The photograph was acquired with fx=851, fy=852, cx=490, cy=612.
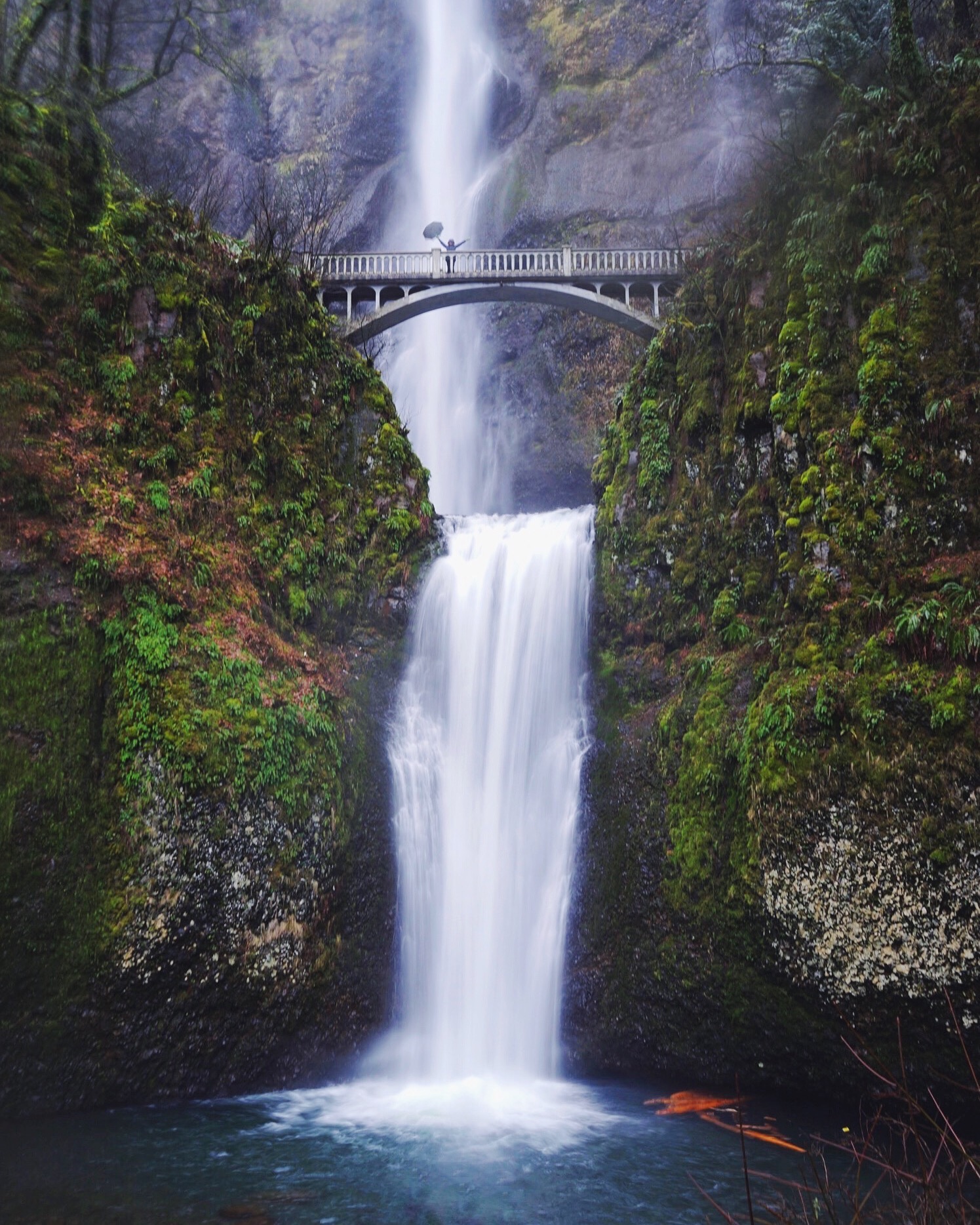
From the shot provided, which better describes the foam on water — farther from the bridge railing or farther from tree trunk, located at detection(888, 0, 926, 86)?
the bridge railing

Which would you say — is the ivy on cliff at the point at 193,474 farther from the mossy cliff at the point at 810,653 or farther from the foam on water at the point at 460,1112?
the mossy cliff at the point at 810,653

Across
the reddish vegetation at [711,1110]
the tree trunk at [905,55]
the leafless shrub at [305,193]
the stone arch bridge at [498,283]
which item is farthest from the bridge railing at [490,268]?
the reddish vegetation at [711,1110]

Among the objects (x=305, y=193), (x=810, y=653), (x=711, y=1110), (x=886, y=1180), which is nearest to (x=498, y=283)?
(x=305, y=193)

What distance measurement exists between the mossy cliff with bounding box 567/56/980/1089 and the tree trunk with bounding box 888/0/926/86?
34cm

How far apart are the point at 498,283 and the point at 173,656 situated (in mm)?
13994

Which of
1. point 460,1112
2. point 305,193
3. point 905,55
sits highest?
point 305,193

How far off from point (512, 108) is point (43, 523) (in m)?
27.4

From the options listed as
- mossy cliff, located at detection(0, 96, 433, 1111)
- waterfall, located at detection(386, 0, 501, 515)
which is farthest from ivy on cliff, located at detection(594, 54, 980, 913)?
waterfall, located at detection(386, 0, 501, 515)

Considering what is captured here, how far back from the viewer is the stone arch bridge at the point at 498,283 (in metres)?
20.5

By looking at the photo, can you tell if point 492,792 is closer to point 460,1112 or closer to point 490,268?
point 460,1112

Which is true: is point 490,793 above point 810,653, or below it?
below

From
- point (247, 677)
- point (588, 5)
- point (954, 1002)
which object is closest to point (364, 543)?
point (247, 677)

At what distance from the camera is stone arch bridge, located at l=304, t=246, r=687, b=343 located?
20500 millimetres

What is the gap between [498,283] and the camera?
68.2 feet
